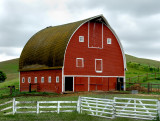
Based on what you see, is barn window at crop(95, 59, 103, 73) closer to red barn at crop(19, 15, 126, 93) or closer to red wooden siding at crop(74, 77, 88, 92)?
red barn at crop(19, 15, 126, 93)

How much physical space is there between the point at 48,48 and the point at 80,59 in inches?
187

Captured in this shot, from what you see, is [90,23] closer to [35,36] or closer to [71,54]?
[71,54]

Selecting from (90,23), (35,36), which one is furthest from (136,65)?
(90,23)

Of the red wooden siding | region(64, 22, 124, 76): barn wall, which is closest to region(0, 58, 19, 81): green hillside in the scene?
region(64, 22, 124, 76): barn wall

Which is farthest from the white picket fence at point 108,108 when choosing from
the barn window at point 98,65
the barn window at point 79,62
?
the barn window at point 98,65

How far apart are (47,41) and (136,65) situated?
3743cm

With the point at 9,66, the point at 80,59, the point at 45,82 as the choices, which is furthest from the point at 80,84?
the point at 9,66

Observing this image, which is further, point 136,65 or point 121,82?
point 136,65

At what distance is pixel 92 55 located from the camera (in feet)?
150

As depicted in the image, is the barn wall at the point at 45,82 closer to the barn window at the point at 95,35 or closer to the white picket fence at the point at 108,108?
the barn window at the point at 95,35

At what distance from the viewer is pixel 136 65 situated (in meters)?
81.2

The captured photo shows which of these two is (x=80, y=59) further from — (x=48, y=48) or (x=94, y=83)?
(x=48, y=48)

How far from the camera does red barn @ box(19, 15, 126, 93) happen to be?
43.7 meters

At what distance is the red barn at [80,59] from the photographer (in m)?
43.7
